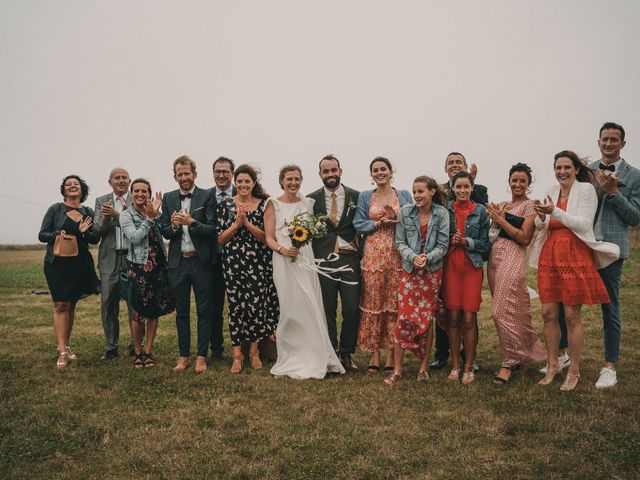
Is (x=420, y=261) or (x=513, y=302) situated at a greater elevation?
(x=420, y=261)

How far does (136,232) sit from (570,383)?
5665 millimetres

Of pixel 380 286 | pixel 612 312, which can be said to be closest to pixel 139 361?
pixel 380 286

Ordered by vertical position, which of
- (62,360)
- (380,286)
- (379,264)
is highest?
(379,264)

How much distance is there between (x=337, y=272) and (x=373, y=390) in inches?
67.9

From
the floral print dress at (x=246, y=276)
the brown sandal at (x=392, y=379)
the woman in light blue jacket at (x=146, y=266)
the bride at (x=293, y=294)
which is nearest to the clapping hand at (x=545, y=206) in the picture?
the brown sandal at (x=392, y=379)

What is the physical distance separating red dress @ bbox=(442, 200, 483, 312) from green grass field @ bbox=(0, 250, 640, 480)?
98cm

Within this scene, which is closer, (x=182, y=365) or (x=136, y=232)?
(x=136, y=232)

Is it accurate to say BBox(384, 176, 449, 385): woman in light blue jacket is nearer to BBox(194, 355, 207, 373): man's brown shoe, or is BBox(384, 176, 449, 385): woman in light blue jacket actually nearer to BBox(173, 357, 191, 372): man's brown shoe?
BBox(194, 355, 207, 373): man's brown shoe

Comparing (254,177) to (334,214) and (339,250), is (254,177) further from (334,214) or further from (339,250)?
(339,250)

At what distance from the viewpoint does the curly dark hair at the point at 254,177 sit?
23.0 ft

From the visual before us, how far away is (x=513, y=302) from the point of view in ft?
20.3

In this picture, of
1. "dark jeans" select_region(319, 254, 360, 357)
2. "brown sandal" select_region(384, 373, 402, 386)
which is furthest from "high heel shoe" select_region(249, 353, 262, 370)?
"brown sandal" select_region(384, 373, 402, 386)

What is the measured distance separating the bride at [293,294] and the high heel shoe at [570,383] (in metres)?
2.75

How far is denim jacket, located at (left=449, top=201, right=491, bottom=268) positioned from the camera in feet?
20.2
